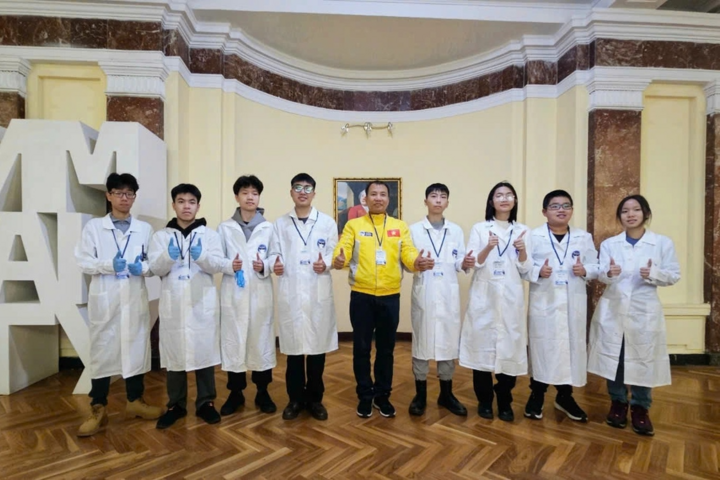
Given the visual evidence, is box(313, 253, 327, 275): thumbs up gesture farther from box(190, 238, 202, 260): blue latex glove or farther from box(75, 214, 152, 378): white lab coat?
box(75, 214, 152, 378): white lab coat

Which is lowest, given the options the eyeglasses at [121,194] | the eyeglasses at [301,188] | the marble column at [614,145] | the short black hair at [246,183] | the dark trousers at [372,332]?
the dark trousers at [372,332]

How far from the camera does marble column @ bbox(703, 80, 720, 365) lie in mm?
4668

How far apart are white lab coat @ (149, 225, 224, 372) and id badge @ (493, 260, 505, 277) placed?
1.99 metres

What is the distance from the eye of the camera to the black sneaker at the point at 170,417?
9.77 feet

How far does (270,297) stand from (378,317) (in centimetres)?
83

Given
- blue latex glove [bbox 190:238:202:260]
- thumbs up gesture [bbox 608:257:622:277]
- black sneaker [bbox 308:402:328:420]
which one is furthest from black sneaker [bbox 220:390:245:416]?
Result: thumbs up gesture [bbox 608:257:622:277]

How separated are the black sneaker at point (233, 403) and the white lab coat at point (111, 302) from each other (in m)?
0.69

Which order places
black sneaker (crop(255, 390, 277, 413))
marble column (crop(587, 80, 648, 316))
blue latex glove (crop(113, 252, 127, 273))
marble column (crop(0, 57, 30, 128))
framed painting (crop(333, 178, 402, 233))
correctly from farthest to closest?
framed painting (crop(333, 178, 402, 233)) < marble column (crop(587, 80, 648, 316)) < marble column (crop(0, 57, 30, 128)) < black sneaker (crop(255, 390, 277, 413)) < blue latex glove (crop(113, 252, 127, 273))

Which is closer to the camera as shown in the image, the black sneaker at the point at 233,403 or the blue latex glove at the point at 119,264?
the blue latex glove at the point at 119,264

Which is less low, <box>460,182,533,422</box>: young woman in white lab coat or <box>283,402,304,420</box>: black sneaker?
<box>460,182,533,422</box>: young woman in white lab coat

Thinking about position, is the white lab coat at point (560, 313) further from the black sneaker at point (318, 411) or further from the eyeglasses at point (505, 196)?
the black sneaker at point (318, 411)

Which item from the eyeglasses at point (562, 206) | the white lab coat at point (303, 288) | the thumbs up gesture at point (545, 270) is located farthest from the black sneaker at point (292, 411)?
the eyeglasses at point (562, 206)

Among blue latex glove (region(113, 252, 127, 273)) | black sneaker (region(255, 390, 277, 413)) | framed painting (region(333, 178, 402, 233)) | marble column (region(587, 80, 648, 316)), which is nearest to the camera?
blue latex glove (region(113, 252, 127, 273))

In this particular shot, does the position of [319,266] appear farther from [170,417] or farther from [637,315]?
[637,315]
